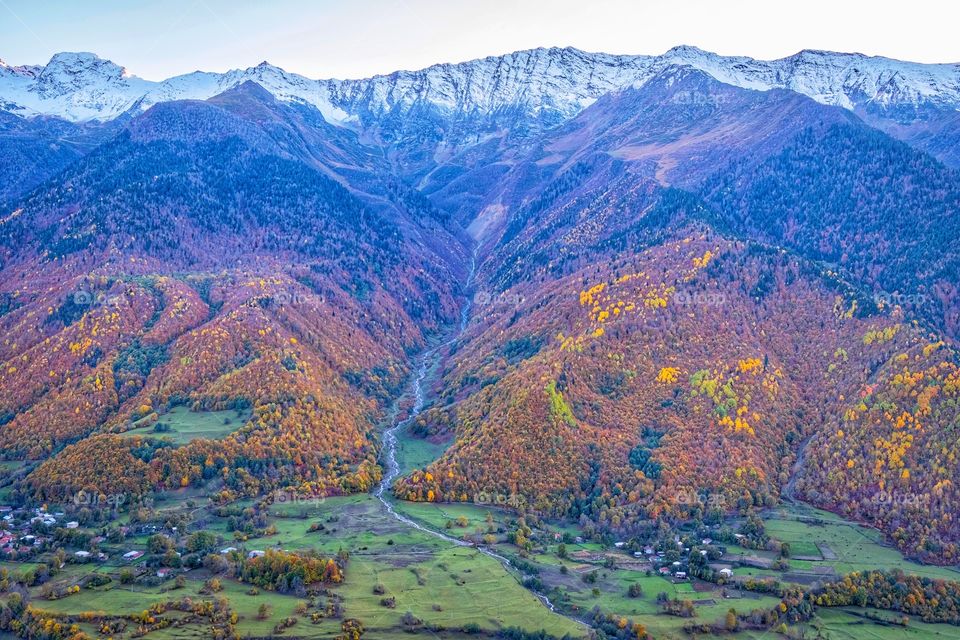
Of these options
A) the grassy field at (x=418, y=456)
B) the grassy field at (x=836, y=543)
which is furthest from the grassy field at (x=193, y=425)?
the grassy field at (x=836, y=543)

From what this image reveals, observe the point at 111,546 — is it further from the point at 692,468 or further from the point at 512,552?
the point at 692,468

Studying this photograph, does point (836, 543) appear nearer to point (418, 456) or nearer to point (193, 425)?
point (418, 456)

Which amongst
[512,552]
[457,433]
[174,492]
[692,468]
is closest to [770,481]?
[692,468]

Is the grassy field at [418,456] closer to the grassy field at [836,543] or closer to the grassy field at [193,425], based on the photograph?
the grassy field at [193,425]

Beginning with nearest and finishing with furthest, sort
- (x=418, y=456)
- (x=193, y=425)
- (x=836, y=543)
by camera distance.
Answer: (x=836, y=543) < (x=193, y=425) < (x=418, y=456)

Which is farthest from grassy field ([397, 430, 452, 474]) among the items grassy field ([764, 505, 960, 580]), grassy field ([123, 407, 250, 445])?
grassy field ([764, 505, 960, 580])

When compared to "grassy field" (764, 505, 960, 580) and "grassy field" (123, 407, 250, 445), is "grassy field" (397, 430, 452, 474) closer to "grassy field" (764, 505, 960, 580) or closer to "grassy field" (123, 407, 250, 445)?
"grassy field" (123, 407, 250, 445)

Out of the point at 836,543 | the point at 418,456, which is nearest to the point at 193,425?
the point at 418,456

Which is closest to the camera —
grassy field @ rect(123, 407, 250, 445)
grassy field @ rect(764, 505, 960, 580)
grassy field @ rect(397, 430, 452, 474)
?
grassy field @ rect(764, 505, 960, 580)
